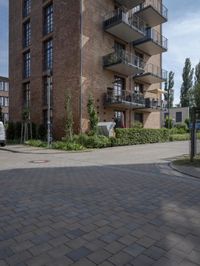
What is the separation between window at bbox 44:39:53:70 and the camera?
Result: 23656 millimetres

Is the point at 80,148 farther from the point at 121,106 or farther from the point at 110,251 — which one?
the point at 110,251

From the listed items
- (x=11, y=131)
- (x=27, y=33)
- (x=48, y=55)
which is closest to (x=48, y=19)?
(x=48, y=55)

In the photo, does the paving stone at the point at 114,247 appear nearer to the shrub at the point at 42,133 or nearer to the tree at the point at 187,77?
the shrub at the point at 42,133

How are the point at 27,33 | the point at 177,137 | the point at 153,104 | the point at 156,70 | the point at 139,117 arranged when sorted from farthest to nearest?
the point at 156,70 < the point at 177,137 < the point at 139,117 < the point at 27,33 < the point at 153,104

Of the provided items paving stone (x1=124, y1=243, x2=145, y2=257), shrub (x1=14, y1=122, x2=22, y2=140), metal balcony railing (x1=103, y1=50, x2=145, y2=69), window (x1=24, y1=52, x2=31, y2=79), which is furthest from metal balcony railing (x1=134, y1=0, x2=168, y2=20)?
paving stone (x1=124, y1=243, x2=145, y2=257)

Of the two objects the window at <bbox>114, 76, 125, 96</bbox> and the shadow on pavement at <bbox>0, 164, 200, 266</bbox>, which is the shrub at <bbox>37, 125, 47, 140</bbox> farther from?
the shadow on pavement at <bbox>0, 164, 200, 266</bbox>

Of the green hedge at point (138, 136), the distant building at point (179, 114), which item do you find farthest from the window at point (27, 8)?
the distant building at point (179, 114)

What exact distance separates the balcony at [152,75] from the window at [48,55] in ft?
28.9

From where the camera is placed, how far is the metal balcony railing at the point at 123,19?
21.5 meters

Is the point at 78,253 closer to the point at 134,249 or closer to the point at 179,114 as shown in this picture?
the point at 134,249

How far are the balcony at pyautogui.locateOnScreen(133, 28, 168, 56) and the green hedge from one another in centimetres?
907

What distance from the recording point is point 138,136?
21.8 meters

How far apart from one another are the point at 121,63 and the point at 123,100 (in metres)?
3.23

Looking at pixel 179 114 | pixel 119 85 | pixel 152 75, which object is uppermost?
pixel 152 75
